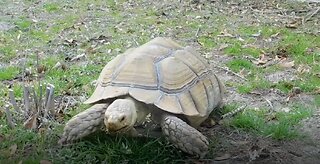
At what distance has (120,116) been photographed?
3496 millimetres

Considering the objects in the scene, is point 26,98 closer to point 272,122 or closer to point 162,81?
point 162,81

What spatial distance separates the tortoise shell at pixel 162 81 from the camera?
3744 millimetres

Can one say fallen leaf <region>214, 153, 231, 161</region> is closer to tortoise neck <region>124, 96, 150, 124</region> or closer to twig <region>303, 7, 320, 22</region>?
tortoise neck <region>124, 96, 150, 124</region>

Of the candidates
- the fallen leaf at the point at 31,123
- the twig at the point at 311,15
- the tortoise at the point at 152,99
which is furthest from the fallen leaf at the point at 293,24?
the fallen leaf at the point at 31,123

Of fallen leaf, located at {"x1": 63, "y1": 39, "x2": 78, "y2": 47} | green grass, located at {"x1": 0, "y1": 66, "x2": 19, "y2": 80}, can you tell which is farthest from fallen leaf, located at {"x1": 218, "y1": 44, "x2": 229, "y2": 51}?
green grass, located at {"x1": 0, "y1": 66, "x2": 19, "y2": 80}

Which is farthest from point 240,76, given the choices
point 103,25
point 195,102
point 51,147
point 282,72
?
point 103,25

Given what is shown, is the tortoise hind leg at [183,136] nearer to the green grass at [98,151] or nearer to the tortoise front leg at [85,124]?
the green grass at [98,151]

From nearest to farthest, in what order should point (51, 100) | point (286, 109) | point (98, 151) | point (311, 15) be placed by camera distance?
1. point (98, 151)
2. point (51, 100)
3. point (286, 109)
4. point (311, 15)

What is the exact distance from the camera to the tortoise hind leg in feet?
11.9

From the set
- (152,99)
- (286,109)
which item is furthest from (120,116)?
(286,109)

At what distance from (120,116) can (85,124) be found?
1.12ft

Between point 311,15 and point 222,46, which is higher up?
point 222,46

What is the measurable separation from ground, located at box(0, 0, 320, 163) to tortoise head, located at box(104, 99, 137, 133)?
0.19m

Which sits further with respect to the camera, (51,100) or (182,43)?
(182,43)
